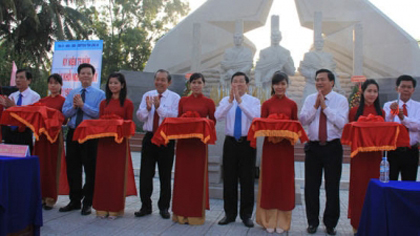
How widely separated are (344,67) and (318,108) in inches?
522

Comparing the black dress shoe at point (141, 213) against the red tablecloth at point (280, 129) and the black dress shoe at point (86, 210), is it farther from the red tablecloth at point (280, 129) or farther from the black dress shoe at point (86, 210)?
the red tablecloth at point (280, 129)

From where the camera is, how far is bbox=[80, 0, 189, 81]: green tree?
78.1 feet

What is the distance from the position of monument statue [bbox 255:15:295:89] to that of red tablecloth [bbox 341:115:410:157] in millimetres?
9728

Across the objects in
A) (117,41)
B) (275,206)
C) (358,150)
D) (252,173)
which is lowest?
(275,206)

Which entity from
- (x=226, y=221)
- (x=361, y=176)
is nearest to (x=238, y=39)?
(x=226, y=221)

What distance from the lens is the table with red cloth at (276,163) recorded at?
3480 millimetres

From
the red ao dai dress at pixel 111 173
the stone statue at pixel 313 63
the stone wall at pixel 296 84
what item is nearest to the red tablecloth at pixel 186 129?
the red ao dai dress at pixel 111 173

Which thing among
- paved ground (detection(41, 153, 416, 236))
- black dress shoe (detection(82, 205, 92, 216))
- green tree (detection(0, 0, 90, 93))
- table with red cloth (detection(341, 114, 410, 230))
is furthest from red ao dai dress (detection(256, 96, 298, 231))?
green tree (detection(0, 0, 90, 93))

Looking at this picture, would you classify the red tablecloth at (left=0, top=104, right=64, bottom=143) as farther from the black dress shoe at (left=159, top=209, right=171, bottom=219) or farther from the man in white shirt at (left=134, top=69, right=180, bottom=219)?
the black dress shoe at (left=159, top=209, right=171, bottom=219)

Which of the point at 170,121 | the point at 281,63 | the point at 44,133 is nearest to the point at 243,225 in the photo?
the point at 170,121

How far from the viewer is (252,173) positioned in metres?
3.88

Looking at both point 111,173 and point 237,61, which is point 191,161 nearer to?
point 111,173

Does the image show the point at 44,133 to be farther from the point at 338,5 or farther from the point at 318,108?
the point at 338,5

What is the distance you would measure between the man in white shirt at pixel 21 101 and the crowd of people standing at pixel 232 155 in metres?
0.02
